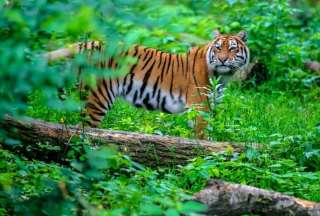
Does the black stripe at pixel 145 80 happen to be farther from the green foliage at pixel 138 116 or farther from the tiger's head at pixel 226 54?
the tiger's head at pixel 226 54

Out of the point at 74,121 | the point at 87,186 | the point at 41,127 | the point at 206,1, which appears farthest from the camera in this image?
the point at 206,1

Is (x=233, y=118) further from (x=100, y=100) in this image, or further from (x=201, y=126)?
(x=100, y=100)

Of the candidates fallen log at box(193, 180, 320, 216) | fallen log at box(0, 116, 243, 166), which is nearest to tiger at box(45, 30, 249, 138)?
fallen log at box(0, 116, 243, 166)

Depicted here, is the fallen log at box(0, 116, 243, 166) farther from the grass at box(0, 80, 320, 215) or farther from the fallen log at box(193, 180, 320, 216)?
the fallen log at box(193, 180, 320, 216)

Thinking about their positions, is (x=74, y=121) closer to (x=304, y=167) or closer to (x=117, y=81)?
(x=117, y=81)

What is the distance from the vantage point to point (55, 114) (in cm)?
777

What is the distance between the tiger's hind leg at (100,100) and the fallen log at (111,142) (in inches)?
63.6

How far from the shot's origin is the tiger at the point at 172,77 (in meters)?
8.74

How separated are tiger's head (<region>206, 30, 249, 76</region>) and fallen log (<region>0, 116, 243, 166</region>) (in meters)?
2.17

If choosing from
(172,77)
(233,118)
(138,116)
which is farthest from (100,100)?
(233,118)

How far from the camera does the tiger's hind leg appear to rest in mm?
8500

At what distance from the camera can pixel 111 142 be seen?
6.77 meters

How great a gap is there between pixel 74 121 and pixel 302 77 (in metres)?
4.71

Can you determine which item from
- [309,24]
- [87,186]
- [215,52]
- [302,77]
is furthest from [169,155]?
[309,24]
